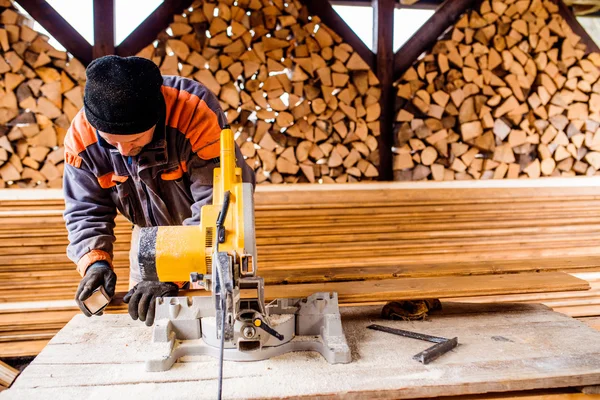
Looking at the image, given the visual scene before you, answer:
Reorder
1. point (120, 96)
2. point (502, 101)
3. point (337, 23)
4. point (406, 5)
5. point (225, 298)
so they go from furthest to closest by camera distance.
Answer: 1. point (406, 5)
2. point (502, 101)
3. point (337, 23)
4. point (120, 96)
5. point (225, 298)

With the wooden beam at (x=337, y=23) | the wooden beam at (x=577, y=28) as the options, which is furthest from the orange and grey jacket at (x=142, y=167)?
the wooden beam at (x=577, y=28)

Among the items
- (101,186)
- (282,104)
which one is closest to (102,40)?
(282,104)

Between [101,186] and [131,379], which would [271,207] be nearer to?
[101,186]

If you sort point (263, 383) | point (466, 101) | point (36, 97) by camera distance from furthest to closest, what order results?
point (466, 101) → point (36, 97) → point (263, 383)

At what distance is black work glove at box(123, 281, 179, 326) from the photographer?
5.63ft

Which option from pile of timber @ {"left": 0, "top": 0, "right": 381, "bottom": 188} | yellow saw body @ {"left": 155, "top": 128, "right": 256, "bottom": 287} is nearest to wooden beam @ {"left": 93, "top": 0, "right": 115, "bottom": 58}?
pile of timber @ {"left": 0, "top": 0, "right": 381, "bottom": 188}

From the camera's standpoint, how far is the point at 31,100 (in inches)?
137

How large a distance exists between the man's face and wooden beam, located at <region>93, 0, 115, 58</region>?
209cm

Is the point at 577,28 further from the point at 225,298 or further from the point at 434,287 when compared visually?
the point at 225,298

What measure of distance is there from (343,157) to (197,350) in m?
2.59

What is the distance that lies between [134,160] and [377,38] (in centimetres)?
265

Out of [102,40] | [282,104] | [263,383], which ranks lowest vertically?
[263,383]

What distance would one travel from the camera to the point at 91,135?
6.37 feet

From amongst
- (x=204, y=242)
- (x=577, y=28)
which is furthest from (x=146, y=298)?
(x=577, y=28)
